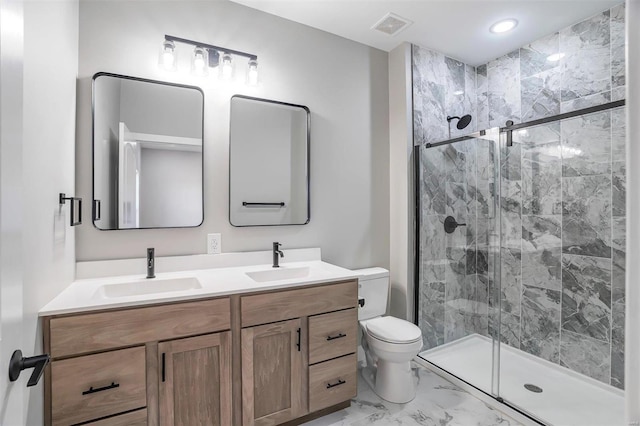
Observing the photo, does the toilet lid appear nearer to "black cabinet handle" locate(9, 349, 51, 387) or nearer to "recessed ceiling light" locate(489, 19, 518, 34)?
"black cabinet handle" locate(9, 349, 51, 387)

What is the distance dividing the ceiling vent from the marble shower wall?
0.33 m

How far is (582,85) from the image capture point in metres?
2.27

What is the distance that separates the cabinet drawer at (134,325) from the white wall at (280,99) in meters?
0.59

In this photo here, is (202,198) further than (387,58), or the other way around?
(387,58)

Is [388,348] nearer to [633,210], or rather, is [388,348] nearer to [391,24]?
[633,210]

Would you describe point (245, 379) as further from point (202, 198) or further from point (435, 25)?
point (435, 25)

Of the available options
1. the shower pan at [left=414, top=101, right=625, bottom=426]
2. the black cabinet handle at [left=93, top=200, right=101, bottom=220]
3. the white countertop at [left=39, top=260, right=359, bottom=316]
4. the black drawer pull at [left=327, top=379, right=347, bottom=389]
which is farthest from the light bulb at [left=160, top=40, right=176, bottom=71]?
the black drawer pull at [left=327, top=379, right=347, bottom=389]

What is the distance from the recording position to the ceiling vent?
2.23 metres

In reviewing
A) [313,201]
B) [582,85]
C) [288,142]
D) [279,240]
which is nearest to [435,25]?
[582,85]

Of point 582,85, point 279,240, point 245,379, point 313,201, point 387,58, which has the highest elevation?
point 387,58

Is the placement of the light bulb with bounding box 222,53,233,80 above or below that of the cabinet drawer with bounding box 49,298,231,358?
above

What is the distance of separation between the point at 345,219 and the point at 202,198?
110 centimetres

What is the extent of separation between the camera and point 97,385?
4.14ft

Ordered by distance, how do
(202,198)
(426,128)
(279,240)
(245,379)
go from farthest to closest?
(426,128)
(279,240)
(202,198)
(245,379)
